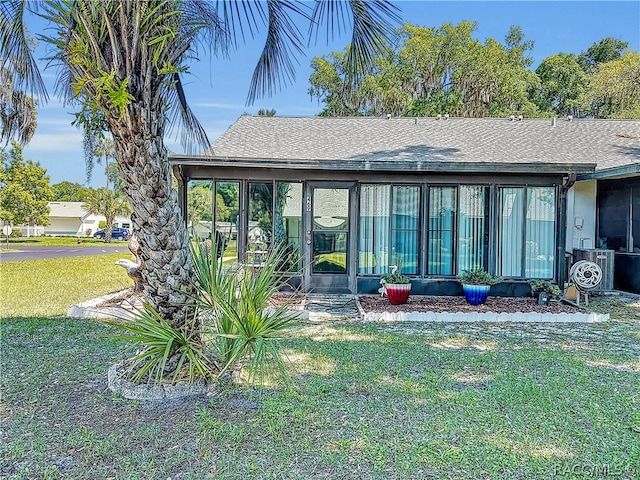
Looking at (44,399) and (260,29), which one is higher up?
(260,29)

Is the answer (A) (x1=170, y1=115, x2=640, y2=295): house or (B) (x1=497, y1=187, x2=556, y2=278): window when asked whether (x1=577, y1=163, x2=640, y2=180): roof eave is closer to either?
(A) (x1=170, y1=115, x2=640, y2=295): house

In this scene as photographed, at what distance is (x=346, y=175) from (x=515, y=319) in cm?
403

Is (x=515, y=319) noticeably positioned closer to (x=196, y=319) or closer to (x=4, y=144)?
(x=196, y=319)

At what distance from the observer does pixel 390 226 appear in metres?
8.88

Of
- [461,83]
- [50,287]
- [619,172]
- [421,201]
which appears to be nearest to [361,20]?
[421,201]

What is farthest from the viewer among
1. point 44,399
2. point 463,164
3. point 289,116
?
Result: point 289,116

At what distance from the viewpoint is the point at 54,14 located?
325cm

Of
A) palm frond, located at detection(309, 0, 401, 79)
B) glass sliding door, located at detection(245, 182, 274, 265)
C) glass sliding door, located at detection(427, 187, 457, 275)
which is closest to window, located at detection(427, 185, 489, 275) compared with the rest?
glass sliding door, located at detection(427, 187, 457, 275)

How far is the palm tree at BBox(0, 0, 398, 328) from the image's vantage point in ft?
10.0

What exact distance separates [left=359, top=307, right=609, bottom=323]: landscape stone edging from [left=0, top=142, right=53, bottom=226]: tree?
31.2 m

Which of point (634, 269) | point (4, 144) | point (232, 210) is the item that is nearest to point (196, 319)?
point (4, 144)

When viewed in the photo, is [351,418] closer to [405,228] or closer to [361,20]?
[361,20]

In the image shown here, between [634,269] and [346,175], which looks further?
[634,269]

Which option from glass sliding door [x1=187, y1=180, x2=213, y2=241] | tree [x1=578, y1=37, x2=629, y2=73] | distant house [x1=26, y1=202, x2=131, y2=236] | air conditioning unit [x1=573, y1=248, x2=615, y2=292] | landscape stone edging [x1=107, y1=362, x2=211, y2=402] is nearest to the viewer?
landscape stone edging [x1=107, y1=362, x2=211, y2=402]
